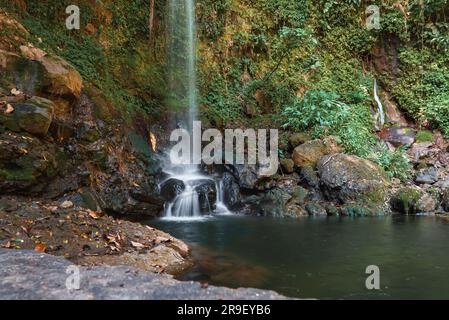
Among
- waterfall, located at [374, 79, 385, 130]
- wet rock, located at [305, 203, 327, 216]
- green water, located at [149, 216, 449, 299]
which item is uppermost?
waterfall, located at [374, 79, 385, 130]

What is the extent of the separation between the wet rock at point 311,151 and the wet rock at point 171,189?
152 inches

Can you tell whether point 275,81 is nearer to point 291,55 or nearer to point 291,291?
point 291,55

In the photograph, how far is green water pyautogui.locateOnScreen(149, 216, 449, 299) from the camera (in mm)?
4781

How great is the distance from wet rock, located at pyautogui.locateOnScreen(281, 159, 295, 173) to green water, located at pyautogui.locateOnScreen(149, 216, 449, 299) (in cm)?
253

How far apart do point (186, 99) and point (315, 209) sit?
6441 mm

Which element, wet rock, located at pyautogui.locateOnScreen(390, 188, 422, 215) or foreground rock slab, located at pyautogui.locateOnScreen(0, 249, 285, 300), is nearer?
foreground rock slab, located at pyautogui.locateOnScreen(0, 249, 285, 300)

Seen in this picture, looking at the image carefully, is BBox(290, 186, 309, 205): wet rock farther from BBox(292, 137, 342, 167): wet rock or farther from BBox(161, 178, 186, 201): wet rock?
BBox(161, 178, 186, 201): wet rock

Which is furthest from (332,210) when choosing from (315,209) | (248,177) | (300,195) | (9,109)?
(9,109)

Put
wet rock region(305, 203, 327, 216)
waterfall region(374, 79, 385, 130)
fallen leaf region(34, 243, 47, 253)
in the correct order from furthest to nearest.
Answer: waterfall region(374, 79, 385, 130) → wet rock region(305, 203, 327, 216) → fallen leaf region(34, 243, 47, 253)

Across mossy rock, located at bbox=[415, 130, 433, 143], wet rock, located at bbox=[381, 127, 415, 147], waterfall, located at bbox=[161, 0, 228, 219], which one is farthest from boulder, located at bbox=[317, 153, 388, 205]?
mossy rock, located at bbox=[415, 130, 433, 143]

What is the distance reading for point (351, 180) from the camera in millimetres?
11102

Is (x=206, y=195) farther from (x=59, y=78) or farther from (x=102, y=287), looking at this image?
(x=102, y=287)

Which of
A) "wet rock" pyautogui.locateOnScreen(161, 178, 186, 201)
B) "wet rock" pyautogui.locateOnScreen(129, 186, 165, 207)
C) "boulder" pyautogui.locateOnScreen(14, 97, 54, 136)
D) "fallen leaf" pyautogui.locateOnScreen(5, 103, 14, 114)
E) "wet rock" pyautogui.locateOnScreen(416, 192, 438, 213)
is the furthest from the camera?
"wet rock" pyautogui.locateOnScreen(416, 192, 438, 213)
